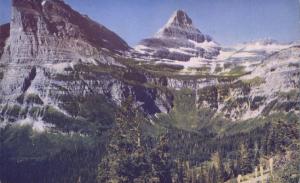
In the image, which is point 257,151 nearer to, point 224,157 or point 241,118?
point 224,157

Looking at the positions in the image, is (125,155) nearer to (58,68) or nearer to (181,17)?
(181,17)

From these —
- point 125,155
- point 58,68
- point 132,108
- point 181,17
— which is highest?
point 181,17

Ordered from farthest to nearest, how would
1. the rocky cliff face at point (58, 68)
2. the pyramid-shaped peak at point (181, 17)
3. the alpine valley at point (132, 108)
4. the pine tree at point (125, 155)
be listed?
the rocky cliff face at point (58, 68)
the pyramid-shaped peak at point (181, 17)
the alpine valley at point (132, 108)
the pine tree at point (125, 155)

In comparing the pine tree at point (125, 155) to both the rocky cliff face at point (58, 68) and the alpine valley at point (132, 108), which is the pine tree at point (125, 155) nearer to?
the alpine valley at point (132, 108)

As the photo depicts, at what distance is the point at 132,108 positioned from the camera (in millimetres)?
31688

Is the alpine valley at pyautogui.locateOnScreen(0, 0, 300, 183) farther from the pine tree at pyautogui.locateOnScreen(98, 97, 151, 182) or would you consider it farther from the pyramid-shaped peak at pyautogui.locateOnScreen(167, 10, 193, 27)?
the pyramid-shaped peak at pyautogui.locateOnScreen(167, 10, 193, 27)

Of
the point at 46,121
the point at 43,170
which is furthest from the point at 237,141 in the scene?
the point at 46,121

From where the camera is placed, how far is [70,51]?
2384 inches

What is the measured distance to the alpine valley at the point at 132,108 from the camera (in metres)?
30.6

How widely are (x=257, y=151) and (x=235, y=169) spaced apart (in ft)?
5.26

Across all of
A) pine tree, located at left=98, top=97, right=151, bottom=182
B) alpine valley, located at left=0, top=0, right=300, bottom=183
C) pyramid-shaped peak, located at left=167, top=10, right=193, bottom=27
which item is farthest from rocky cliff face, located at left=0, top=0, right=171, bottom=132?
pine tree, located at left=98, top=97, right=151, bottom=182

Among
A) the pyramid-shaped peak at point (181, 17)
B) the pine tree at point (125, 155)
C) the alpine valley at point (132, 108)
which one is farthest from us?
the pyramid-shaped peak at point (181, 17)

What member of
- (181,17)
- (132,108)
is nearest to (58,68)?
(181,17)

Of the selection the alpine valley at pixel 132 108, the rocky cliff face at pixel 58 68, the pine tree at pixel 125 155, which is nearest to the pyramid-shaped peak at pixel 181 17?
the alpine valley at pixel 132 108
